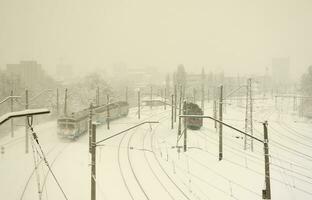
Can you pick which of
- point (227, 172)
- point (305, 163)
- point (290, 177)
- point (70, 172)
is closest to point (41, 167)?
point (70, 172)

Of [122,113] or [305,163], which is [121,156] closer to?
[305,163]

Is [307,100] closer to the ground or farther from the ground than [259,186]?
farther from the ground

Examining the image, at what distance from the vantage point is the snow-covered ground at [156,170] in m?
23.0

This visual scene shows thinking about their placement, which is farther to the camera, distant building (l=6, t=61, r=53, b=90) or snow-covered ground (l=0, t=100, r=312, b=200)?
distant building (l=6, t=61, r=53, b=90)

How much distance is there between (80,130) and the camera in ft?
130

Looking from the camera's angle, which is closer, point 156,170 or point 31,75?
point 156,170

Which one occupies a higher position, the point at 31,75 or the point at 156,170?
A: the point at 31,75

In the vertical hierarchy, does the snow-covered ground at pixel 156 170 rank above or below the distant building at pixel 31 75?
below

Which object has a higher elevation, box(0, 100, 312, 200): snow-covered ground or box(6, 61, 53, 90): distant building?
box(6, 61, 53, 90): distant building

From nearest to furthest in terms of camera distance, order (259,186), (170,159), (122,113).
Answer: (259,186), (170,159), (122,113)

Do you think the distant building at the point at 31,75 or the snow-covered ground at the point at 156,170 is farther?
the distant building at the point at 31,75

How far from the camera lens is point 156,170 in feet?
91.7

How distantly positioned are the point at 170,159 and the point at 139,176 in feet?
19.4

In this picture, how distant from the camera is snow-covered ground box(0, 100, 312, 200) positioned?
23.0 metres
